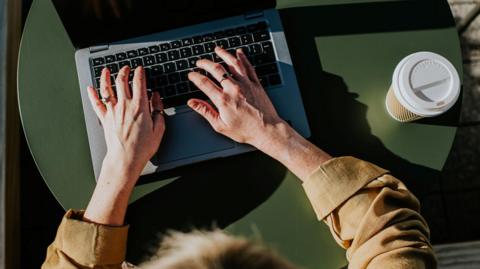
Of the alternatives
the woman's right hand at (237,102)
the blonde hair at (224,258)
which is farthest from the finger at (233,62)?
the blonde hair at (224,258)

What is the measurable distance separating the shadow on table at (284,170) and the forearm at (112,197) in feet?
0.19

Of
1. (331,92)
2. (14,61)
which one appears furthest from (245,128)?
(14,61)

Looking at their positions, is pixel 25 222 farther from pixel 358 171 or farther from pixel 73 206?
pixel 358 171

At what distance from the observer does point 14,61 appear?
1449 mm

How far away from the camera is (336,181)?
2.65ft

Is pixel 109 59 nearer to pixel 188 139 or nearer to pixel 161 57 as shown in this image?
pixel 161 57

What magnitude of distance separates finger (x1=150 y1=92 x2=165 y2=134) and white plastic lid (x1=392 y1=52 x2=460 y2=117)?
1.46ft

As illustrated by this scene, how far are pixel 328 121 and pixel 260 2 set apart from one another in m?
0.27

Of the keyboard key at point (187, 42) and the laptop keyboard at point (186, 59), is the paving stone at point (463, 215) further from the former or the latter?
the keyboard key at point (187, 42)

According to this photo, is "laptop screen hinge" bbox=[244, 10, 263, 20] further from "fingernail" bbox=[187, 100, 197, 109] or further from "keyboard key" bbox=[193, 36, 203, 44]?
"fingernail" bbox=[187, 100, 197, 109]

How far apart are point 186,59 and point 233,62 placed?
10 centimetres

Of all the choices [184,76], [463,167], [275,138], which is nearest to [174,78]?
[184,76]

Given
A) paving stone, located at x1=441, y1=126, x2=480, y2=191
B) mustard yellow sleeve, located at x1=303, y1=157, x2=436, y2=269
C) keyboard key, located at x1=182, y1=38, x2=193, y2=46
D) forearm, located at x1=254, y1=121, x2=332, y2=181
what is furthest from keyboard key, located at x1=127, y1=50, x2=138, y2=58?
paving stone, located at x1=441, y1=126, x2=480, y2=191

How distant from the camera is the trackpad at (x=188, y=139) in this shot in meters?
0.91
